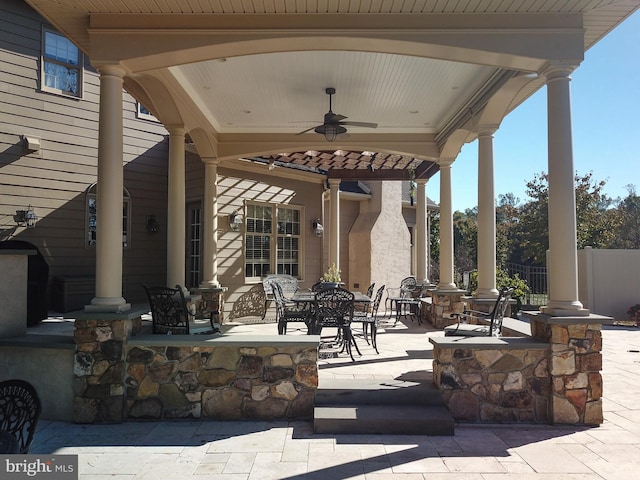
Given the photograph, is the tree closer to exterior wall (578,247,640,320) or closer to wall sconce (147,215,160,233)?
exterior wall (578,247,640,320)

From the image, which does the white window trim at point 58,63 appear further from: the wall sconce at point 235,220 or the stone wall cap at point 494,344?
the stone wall cap at point 494,344

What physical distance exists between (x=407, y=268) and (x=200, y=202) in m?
6.65

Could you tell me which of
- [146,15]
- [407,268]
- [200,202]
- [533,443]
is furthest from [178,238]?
[407,268]

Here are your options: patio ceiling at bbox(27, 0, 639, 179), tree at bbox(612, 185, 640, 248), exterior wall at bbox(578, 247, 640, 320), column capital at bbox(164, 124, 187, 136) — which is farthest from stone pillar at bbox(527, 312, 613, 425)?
tree at bbox(612, 185, 640, 248)

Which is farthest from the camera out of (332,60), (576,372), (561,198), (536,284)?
(536,284)

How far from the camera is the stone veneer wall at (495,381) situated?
382 centimetres

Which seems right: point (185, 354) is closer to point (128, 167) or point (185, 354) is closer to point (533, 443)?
point (533, 443)

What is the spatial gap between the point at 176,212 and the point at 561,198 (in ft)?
16.3

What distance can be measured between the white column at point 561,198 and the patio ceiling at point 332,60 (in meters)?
0.29

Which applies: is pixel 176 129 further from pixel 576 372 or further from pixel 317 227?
pixel 576 372

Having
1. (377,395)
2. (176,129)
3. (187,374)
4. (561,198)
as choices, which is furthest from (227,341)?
(176,129)

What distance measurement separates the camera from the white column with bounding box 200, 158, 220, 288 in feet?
25.7

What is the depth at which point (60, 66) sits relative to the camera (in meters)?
8.09

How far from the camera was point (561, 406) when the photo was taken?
12.3ft
